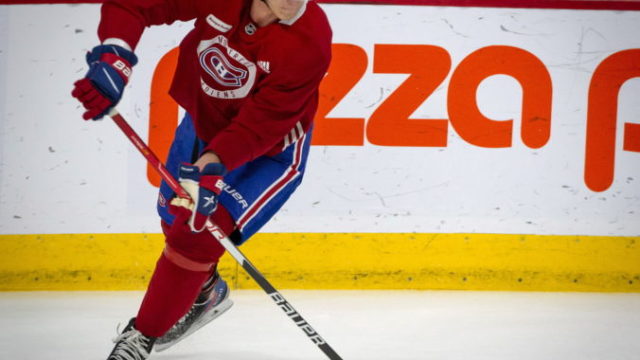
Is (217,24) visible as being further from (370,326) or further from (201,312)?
(370,326)

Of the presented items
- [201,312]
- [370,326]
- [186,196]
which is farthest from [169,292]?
[370,326]

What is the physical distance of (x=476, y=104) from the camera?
353 cm

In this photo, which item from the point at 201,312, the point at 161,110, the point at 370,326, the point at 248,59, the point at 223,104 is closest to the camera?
the point at 248,59

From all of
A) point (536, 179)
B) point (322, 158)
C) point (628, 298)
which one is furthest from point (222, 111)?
point (628, 298)

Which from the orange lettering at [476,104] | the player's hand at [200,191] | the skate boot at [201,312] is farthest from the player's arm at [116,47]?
the orange lettering at [476,104]

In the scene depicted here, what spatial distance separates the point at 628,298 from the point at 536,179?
1.89 ft

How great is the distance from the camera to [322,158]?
3.48 meters

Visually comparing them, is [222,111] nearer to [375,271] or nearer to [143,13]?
[143,13]

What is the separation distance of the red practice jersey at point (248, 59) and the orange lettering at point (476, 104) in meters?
1.41

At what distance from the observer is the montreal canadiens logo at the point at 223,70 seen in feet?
7.00

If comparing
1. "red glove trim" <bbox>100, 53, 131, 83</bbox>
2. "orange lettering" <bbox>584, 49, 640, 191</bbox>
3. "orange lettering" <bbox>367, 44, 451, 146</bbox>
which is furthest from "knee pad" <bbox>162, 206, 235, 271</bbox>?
"orange lettering" <bbox>584, 49, 640, 191</bbox>

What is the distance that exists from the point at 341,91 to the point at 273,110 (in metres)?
1.45

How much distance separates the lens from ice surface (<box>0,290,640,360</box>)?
2539mm

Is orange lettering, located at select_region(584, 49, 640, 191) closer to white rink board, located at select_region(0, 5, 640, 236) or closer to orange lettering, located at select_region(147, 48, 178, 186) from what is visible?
white rink board, located at select_region(0, 5, 640, 236)
